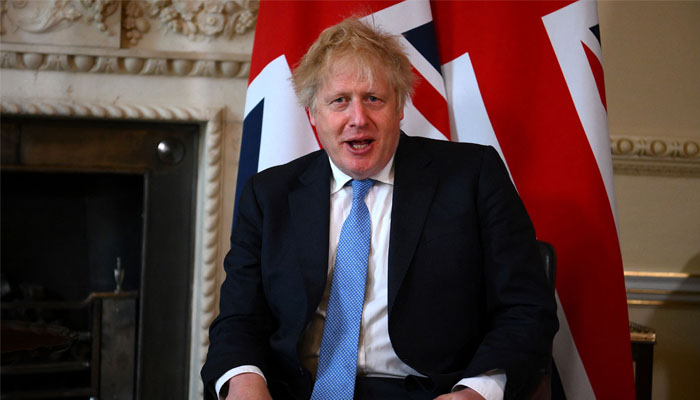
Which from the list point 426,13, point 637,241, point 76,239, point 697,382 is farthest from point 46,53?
point 697,382

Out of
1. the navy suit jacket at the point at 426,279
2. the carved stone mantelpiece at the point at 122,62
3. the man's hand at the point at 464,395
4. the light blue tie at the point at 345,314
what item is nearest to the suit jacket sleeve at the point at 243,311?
the navy suit jacket at the point at 426,279

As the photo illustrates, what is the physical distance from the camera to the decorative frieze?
2.34 meters

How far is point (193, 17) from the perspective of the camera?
2.19 m

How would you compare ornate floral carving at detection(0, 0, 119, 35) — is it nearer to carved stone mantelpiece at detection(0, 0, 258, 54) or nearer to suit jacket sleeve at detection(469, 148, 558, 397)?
carved stone mantelpiece at detection(0, 0, 258, 54)

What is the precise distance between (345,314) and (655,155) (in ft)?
4.76

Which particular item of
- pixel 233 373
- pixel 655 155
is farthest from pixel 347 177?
pixel 655 155

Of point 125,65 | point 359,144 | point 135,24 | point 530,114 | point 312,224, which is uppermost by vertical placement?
point 135,24

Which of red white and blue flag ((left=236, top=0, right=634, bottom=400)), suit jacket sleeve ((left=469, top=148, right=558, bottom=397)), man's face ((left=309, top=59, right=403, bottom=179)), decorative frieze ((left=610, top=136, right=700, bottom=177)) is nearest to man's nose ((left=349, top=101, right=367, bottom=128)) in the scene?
man's face ((left=309, top=59, right=403, bottom=179))

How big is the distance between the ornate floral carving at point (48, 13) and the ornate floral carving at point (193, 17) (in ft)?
0.27

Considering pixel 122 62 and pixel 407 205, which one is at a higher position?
pixel 122 62

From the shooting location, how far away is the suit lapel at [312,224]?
1.40m

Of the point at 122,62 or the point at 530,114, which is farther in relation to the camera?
the point at 122,62

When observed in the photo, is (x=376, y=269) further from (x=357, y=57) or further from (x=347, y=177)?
(x=357, y=57)

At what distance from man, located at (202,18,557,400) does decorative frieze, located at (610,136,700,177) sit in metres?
1.06
